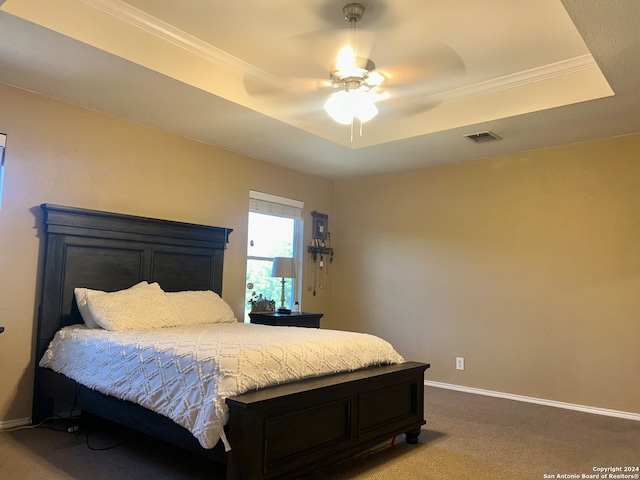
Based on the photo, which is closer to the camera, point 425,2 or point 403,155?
point 425,2

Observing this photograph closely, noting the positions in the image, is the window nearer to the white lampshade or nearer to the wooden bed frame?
the white lampshade

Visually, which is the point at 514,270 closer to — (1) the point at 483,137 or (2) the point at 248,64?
(1) the point at 483,137

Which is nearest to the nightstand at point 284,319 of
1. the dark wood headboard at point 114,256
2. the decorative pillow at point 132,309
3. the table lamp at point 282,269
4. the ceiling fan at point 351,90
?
the table lamp at point 282,269

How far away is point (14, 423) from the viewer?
10.3ft

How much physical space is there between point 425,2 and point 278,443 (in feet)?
8.01

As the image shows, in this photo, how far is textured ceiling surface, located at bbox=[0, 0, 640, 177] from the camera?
264 centimetres

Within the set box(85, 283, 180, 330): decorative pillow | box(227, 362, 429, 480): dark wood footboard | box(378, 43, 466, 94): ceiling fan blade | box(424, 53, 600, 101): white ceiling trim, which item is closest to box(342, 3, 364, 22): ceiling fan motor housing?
box(378, 43, 466, 94): ceiling fan blade

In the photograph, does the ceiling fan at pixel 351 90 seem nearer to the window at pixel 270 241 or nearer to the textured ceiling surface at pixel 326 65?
the textured ceiling surface at pixel 326 65

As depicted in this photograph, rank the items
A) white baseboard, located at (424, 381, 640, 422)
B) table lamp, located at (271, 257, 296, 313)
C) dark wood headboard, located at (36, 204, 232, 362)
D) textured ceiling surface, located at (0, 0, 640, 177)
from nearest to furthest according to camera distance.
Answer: textured ceiling surface, located at (0, 0, 640, 177), dark wood headboard, located at (36, 204, 232, 362), white baseboard, located at (424, 381, 640, 422), table lamp, located at (271, 257, 296, 313)

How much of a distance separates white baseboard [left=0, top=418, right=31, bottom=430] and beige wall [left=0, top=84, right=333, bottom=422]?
38 mm

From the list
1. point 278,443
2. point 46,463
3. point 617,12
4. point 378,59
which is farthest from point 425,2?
point 46,463

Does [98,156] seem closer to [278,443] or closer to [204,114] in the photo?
[204,114]

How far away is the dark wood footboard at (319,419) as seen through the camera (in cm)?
200

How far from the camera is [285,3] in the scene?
8.76 feet
